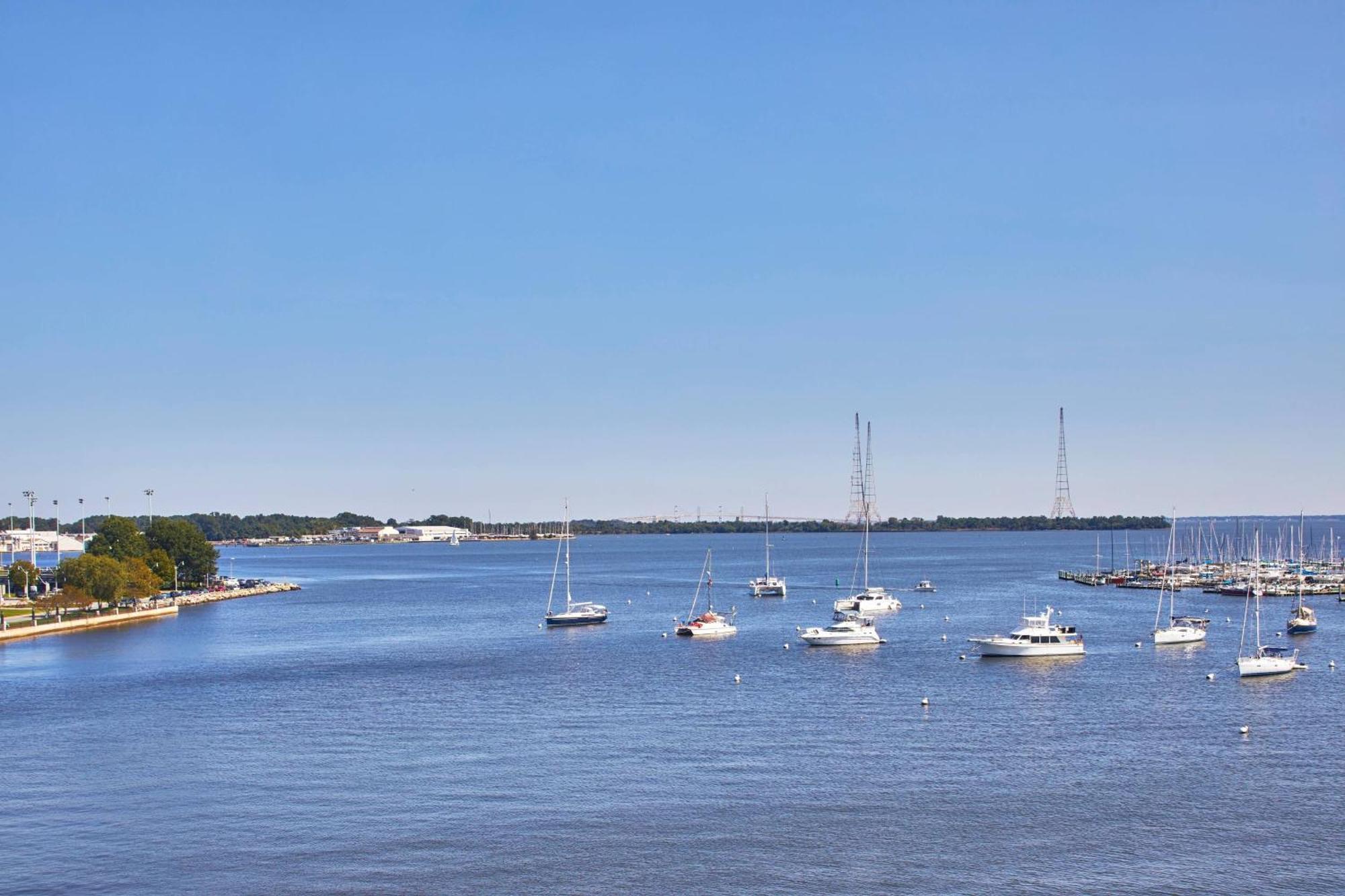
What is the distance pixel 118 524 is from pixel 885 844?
122827mm

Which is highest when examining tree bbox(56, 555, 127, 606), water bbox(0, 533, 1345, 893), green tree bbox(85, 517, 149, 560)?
green tree bbox(85, 517, 149, 560)

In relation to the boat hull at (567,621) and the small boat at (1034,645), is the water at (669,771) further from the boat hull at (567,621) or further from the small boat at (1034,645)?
the boat hull at (567,621)

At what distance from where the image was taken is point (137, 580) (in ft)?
367

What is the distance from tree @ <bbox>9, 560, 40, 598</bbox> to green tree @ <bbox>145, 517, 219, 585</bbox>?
17.2 meters

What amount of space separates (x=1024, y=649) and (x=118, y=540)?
102m

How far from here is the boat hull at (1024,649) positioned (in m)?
73.8

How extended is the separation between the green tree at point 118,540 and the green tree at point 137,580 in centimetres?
1245

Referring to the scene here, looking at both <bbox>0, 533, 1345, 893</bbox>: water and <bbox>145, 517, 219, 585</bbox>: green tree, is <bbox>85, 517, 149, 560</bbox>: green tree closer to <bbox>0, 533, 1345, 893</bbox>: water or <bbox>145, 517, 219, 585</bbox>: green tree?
<bbox>145, 517, 219, 585</bbox>: green tree

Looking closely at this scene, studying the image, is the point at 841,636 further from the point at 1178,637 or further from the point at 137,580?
the point at 137,580

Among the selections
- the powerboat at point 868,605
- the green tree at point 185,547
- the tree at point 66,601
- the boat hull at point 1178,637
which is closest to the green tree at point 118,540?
the green tree at point 185,547

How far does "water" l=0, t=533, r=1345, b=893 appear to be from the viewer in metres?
33.1

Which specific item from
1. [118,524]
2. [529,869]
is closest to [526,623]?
[118,524]

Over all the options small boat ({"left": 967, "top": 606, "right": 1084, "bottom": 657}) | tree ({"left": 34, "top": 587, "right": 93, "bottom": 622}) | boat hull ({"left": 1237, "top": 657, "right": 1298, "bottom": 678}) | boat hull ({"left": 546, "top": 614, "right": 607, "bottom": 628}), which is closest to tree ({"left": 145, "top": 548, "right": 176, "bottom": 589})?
tree ({"left": 34, "top": 587, "right": 93, "bottom": 622})

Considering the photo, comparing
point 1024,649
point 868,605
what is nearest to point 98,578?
point 868,605
